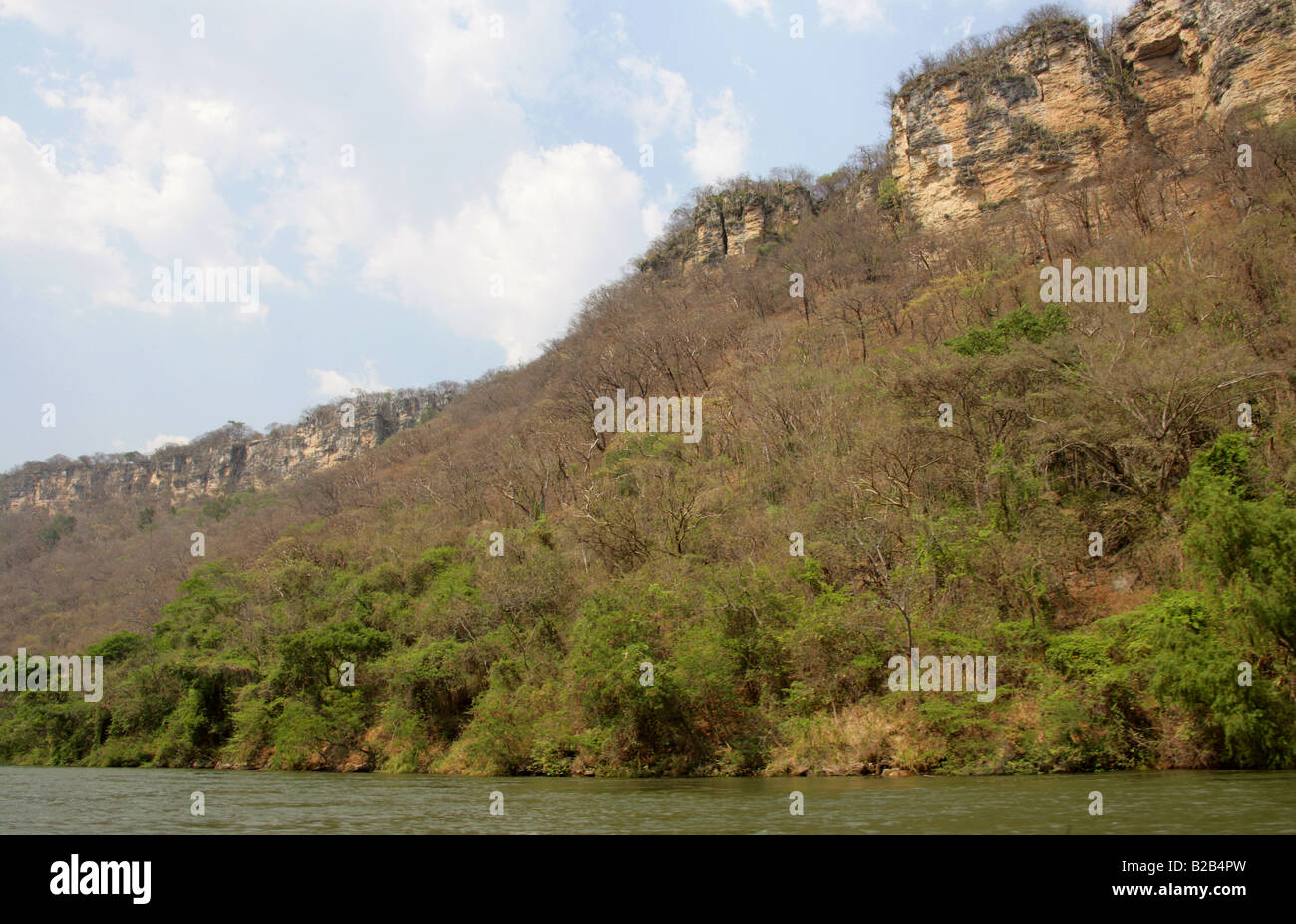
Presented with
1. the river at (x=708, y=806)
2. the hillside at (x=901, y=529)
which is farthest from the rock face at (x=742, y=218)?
the river at (x=708, y=806)

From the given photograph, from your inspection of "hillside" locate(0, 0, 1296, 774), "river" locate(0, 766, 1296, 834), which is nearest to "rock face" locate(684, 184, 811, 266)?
"hillside" locate(0, 0, 1296, 774)

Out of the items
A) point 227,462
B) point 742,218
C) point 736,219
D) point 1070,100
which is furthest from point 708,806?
point 227,462

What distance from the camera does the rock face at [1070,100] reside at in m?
52.6

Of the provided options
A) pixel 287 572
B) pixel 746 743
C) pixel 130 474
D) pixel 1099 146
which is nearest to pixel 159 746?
pixel 287 572

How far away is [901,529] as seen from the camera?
29078 millimetres

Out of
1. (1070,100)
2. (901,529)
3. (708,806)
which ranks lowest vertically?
(708,806)

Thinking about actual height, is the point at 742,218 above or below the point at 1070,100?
above

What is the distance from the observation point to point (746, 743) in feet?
81.0

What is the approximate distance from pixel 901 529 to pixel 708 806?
1539cm

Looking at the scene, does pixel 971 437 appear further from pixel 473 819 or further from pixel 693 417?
pixel 473 819

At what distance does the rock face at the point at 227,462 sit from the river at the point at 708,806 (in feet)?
355

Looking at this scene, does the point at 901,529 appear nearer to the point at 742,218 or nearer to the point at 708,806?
the point at 708,806

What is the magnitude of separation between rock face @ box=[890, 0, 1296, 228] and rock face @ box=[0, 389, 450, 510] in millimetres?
84467

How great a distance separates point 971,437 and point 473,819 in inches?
931
